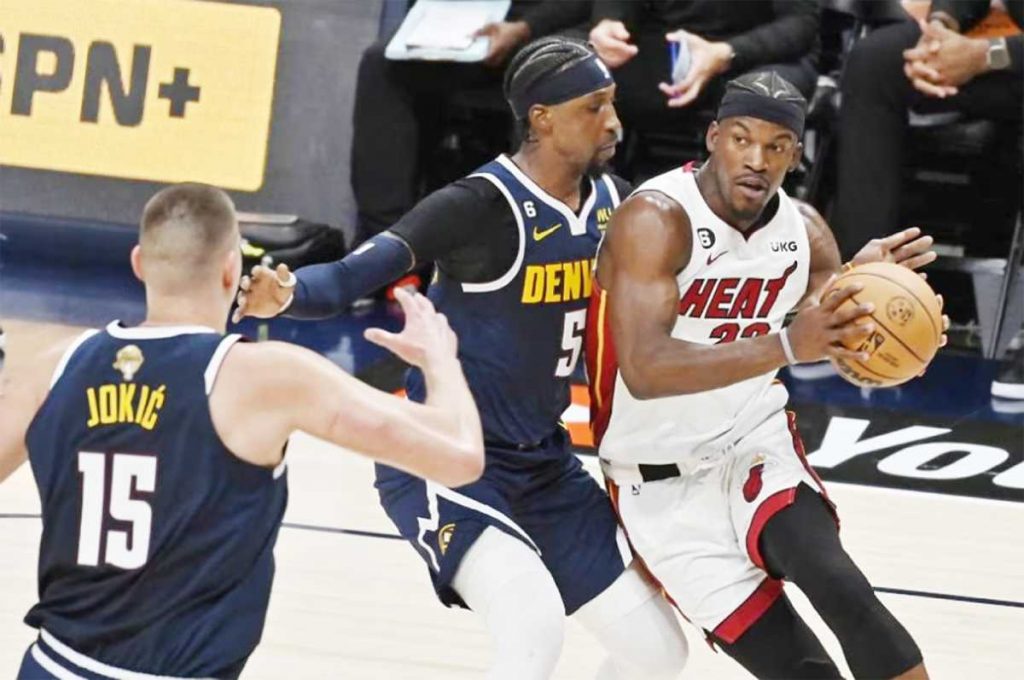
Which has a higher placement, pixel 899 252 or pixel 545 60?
pixel 545 60

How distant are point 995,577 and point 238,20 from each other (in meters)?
5.20

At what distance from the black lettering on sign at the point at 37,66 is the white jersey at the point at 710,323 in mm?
5673

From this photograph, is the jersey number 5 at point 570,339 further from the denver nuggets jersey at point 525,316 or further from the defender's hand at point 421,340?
the defender's hand at point 421,340

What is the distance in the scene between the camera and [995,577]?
654cm

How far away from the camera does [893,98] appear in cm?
905

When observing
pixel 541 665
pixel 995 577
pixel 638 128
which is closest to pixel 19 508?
pixel 541 665

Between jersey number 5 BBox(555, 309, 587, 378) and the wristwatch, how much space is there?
445cm

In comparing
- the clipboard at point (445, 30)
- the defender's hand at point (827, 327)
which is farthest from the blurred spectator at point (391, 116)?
the defender's hand at point (827, 327)

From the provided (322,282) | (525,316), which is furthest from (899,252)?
(322,282)

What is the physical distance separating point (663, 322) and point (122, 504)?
153cm

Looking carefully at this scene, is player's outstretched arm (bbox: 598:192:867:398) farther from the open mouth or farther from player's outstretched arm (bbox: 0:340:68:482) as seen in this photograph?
player's outstretched arm (bbox: 0:340:68:482)

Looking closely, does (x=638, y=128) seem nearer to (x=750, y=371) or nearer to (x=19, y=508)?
(x=19, y=508)

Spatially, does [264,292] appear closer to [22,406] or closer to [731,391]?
[22,406]

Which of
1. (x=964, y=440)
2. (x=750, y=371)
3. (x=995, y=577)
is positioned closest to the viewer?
(x=750, y=371)
